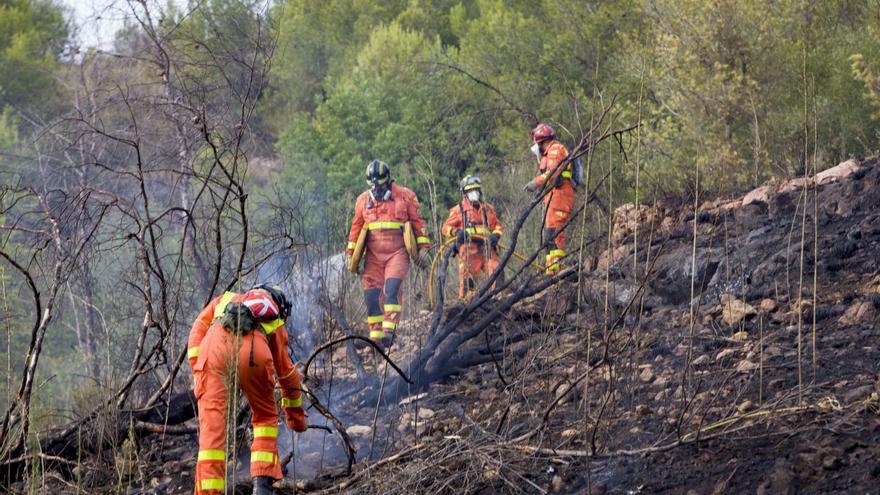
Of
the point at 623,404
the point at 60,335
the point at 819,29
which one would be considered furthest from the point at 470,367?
the point at 60,335

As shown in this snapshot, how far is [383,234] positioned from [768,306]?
4322 mm

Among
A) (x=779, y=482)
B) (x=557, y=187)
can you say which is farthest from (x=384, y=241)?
(x=779, y=482)

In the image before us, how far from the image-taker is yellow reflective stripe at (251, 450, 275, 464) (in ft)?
22.9

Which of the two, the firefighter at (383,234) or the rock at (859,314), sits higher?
the firefighter at (383,234)

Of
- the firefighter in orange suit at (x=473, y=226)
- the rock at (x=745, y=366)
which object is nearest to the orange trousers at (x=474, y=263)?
the firefighter in orange suit at (x=473, y=226)

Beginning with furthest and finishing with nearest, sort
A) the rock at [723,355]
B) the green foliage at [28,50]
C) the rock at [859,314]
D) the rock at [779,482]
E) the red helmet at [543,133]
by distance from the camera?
the green foliage at [28,50], the red helmet at [543,133], the rock at [859,314], the rock at [723,355], the rock at [779,482]

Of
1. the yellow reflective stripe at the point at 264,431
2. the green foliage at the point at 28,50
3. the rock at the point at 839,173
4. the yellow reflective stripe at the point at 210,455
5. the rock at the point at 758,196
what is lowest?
the yellow reflective stripe at the point at 210,455

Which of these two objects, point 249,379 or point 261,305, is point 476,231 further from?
point 249,379

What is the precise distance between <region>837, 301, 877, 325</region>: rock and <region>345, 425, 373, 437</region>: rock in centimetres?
362

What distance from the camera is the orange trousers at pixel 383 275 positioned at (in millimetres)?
11703

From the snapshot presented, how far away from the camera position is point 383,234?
39.2 feet

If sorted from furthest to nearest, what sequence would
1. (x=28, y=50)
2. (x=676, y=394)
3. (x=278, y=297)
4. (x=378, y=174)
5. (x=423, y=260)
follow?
(x=28, y=50) < (x=378, y=174) < (x=423, y=260) < (x=676, y=394) < (x=278, y=297)

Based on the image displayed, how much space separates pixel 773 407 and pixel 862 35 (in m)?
11.5

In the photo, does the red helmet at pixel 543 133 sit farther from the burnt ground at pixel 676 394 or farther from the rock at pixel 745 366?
the rock at pixel 745 366
